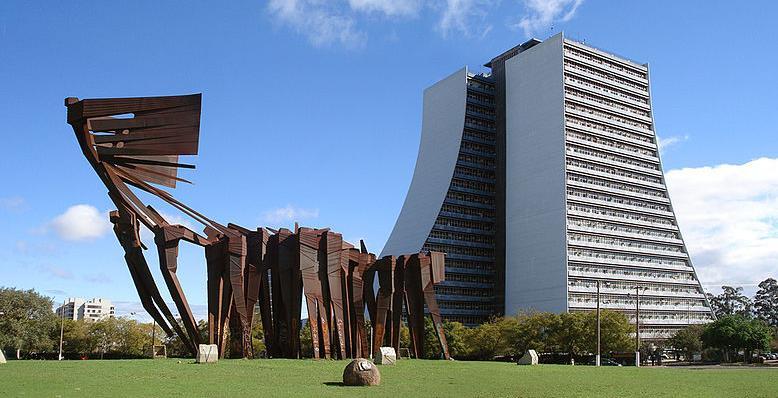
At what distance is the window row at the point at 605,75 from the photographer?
8719 centimetres

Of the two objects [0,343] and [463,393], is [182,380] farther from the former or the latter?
[0,343]

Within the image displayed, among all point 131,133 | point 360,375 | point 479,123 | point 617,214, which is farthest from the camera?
point 479,123

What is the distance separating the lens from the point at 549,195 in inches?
3268

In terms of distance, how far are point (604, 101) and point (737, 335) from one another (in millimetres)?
38461

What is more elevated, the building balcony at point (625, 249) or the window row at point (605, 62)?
the window row at point (605, 62)

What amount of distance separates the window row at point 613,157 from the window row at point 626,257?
1144 cm

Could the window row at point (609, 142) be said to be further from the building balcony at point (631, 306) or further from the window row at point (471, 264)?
the window row at point (471, 264)

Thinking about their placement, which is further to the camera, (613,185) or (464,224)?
(464,224)

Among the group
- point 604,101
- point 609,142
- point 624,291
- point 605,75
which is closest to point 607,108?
point 604,101

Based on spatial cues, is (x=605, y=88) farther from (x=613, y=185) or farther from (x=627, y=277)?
(x=627, y=277)

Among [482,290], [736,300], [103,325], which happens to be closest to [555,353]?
[482,290]

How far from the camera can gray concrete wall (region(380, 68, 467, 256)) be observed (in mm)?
90625

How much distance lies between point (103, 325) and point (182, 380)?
48864 millimetres

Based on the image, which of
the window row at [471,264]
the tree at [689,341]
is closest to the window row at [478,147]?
the window row at [471,264]
